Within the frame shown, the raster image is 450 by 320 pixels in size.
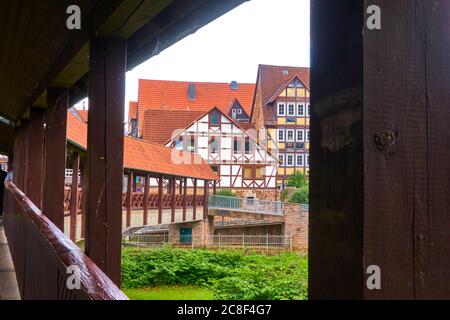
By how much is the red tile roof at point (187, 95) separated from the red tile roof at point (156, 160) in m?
20.0

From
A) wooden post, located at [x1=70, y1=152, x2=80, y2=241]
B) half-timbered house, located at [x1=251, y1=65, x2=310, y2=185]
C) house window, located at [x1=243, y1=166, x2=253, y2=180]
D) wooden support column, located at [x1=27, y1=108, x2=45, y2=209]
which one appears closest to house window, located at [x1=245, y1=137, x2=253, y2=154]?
half-timbered house, located at [x1=251, y1=65, x2=310, y2=185]

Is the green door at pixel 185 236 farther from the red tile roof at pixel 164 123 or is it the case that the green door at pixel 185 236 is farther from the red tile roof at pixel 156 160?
the red tile roof at pixel 164 123

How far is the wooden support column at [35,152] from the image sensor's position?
21.2ft

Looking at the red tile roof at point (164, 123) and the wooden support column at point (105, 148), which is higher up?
the red tile roof at point (164, 123)

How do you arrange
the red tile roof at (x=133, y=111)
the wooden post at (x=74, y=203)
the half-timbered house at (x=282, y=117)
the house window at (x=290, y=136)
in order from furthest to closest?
1. the red tile roof at (x=133, y=111)
2. the house window at (x=290, y=136)
3. the half-timbered house at (x=282, y=117)
4. the wooden post at (x=74, y=203)

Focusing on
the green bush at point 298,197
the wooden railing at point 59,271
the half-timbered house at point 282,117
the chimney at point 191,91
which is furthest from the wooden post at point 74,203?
the chimney at point 191,91

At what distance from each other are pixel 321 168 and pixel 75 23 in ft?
8.08

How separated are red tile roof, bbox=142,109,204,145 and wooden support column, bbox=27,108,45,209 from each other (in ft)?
108

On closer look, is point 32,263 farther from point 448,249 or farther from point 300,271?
point 300,271

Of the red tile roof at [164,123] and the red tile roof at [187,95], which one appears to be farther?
the red tile roof at [187,95]

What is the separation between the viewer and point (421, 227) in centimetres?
84

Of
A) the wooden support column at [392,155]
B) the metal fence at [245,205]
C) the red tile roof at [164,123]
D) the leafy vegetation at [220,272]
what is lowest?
the leafy vegetation at [220,272]

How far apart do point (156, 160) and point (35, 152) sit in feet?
56.5

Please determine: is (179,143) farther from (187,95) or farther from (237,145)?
(187,95)
